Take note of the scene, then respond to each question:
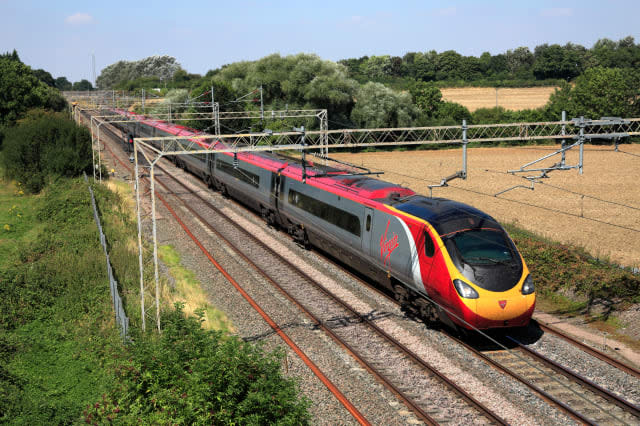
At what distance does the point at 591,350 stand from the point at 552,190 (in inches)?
1331

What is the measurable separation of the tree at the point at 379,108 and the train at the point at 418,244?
4283 cm

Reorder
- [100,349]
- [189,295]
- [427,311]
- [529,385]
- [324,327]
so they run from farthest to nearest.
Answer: [189,295] < [324,327] < [427,311] < [100,349] < [529,385]

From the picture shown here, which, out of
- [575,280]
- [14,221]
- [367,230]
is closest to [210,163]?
[14,221]

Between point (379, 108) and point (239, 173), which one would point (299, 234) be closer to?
point (239, 173)

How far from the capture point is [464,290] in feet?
45.2

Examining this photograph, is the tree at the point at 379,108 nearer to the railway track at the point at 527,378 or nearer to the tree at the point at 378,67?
the railway track at the point at 527,378

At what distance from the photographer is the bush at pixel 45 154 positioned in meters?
38.3

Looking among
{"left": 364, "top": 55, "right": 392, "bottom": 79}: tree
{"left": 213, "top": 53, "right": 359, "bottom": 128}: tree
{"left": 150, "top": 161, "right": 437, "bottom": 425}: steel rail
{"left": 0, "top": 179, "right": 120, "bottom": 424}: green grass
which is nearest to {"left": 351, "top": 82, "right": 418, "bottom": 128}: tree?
{"left": 213, "top": 53, "right": 359, "bottom": 128}: tree

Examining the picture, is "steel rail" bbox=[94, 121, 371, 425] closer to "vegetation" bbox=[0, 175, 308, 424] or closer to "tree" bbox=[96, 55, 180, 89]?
"vegetation" bbox=[0, 175, 308, 424]

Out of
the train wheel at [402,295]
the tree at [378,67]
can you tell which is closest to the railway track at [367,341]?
the train wheel at [402,295]

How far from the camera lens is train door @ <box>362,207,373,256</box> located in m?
17.8

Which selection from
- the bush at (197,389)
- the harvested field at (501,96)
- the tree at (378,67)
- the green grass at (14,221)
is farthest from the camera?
the tree at (378,67)

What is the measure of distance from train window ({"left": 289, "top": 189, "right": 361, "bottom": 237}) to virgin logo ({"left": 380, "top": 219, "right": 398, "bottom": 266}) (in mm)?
1530

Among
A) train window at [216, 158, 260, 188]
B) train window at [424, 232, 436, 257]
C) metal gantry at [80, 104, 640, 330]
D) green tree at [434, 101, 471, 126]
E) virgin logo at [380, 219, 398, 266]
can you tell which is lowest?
virgin logo at [380, 219, 398, 266]
